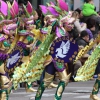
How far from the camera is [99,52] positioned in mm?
10906

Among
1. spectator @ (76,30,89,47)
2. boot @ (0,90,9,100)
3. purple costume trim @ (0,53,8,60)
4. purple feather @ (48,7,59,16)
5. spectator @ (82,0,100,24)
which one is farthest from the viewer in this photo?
spectator @ (82,0,100,24)

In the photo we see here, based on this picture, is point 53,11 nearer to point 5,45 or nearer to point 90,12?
point 5,45

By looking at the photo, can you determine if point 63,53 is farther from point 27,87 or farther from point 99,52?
point 27,87

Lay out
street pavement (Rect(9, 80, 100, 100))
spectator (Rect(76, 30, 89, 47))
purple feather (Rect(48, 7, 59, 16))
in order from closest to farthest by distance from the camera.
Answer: purple feather (Rect(48, 7, 59, 16)) → street pavement (Rect(9, 80, 100, 100)) → spectator (Rect(76, 30, 89, 47))

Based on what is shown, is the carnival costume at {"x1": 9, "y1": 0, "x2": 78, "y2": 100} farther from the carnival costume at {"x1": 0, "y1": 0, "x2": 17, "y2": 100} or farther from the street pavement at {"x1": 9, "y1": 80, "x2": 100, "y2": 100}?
the street pavement at {"x1": 9, "y1": 80, "x2": 100, "y2": 100}

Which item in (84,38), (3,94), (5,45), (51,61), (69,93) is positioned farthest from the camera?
(84,38)

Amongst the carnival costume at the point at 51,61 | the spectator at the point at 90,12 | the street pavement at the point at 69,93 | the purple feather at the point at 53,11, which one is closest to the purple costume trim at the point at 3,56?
the carnival costume at the point at 51,61

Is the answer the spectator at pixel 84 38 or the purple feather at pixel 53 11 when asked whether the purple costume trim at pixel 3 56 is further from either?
the spectator at pixel 84 38

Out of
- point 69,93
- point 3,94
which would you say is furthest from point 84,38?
point 3,94

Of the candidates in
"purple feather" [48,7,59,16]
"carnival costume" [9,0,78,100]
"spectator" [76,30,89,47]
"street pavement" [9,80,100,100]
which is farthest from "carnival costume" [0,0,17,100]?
"spectator" [76,30,89,47]

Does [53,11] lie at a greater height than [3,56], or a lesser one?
greater

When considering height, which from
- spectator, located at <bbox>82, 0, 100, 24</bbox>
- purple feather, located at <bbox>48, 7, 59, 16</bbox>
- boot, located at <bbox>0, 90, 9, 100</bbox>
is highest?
purple feather, located at <bbox>48, 7, 59, 16</bbox>

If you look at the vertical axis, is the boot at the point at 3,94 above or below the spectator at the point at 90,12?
above

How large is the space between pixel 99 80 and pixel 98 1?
9929 mm
